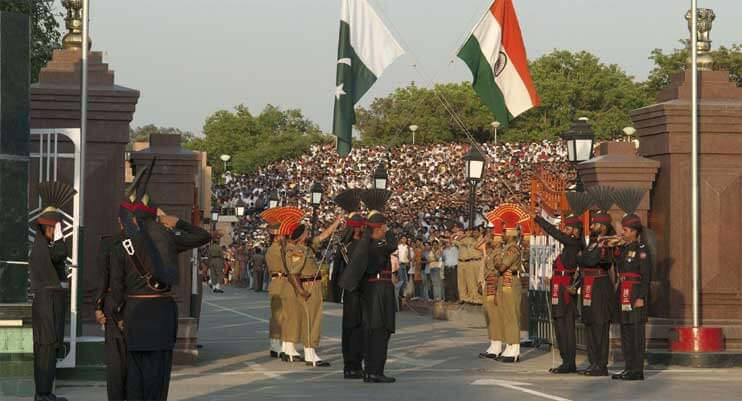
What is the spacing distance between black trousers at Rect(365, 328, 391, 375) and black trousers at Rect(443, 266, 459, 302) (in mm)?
17207

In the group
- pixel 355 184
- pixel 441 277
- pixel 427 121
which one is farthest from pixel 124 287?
pixel 427 121

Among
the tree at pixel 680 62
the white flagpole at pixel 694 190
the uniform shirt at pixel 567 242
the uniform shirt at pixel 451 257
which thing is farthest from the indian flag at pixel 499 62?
the tree at pixel 680 62

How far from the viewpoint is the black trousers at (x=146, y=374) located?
12789 millimetres

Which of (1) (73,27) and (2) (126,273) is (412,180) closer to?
(1) (73,27)

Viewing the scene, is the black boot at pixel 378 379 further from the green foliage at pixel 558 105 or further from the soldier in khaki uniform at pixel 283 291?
the green foliage at pixel 558 105

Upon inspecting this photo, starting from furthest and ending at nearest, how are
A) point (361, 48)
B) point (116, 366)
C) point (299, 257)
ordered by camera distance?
point (361, 48)
point (299, 257)
point (116, 366)

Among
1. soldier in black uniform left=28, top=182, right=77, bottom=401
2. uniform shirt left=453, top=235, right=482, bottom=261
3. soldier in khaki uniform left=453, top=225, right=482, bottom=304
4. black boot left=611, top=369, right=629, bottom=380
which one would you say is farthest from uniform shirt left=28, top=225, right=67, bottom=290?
uniform shirt left=453, top=235, right=482, bottom=261

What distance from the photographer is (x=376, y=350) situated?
59.5ft

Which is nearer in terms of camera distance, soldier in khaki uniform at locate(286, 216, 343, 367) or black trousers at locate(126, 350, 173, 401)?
black trousers at locate(126, 350, 173, 401)

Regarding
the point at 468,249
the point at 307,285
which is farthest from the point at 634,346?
the point at 468,249

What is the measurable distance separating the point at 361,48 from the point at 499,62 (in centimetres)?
247

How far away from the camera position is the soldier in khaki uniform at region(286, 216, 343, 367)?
21109 millimetres

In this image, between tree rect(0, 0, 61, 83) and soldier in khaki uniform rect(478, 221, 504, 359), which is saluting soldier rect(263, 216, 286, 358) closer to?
soldier in khaki uniform rect(478, 221, 504, 359)

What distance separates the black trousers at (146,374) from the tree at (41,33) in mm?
31334
